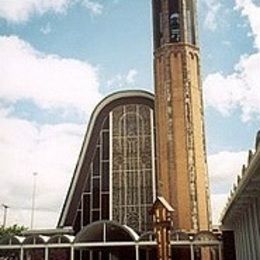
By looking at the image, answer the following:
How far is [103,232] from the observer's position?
22422 millimetres

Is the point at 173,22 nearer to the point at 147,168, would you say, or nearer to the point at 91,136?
the point at 91,136

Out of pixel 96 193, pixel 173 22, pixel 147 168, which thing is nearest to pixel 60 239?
pixel 96 193

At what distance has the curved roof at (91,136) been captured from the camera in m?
27.3

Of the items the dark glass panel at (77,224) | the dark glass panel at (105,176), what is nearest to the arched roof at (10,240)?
the dark glass panel at (77,224)

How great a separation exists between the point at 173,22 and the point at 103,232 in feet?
39.3

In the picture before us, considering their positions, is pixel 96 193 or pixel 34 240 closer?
pixel 34 240

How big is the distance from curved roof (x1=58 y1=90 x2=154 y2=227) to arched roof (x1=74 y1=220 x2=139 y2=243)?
4333mm

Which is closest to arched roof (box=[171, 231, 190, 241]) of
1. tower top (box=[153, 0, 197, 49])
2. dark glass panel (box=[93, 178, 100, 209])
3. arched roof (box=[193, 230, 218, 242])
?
arched roof (box=[193, 230, 218, 242])

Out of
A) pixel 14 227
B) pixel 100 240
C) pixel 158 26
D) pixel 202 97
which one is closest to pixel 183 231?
pixel 100 240

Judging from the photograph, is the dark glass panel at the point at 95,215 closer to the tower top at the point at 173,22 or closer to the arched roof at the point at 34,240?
the arched roof at the point at 34,240

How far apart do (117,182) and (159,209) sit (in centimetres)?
1569

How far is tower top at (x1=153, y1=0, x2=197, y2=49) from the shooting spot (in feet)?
84.5

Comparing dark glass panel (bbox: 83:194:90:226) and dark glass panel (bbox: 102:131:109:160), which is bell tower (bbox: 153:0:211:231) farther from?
dark glass panel (bbox: 83:194:90:226)

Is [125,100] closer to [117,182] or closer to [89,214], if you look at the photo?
[117,182]
